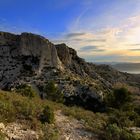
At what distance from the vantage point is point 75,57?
110 meters

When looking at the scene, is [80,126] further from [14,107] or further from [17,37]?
[17,37]

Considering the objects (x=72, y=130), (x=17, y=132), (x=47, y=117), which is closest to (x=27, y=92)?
(x=47, y=117)

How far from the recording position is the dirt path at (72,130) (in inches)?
470

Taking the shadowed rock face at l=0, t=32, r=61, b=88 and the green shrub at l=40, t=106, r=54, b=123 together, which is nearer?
the green shrub at l=40, t=106, r=54, b=123

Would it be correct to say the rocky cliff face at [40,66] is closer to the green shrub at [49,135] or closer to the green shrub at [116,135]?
the green shrub at [116,135]

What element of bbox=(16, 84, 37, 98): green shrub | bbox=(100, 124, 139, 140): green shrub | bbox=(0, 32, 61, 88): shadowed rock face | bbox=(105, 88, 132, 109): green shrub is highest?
bbox=(0, 32, 61, 88): shadowed rock face

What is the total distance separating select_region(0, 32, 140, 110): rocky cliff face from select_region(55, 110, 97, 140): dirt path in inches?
2179

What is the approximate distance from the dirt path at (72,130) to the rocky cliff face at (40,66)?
55.3 metres

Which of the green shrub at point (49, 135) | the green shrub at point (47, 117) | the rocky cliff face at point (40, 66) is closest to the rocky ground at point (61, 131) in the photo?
the green shrub at point (49, 135)

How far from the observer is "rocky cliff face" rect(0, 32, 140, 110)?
242ft

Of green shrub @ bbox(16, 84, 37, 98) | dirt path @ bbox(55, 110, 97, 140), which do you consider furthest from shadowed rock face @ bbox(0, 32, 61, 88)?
dirt path @ bbox(55, 110, 97, 140)

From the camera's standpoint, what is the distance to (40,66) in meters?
85.1

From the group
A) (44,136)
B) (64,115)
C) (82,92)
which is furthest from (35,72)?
(44,136)

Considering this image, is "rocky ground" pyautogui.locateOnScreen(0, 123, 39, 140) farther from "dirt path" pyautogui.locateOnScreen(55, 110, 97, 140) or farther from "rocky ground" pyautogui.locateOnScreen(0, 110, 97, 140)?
"dirt path" pyautogui.locateOnScreen(55, 110, 97, 140)
